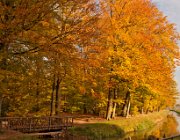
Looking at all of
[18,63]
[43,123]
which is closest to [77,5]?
[18,63]

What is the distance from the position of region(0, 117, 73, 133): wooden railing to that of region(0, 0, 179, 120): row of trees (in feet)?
4.52

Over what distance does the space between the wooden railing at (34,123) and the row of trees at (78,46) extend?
1379 millimetres

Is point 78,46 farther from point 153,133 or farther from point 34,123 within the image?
point 153,133

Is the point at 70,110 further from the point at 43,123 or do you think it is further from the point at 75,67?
the point at 75,67

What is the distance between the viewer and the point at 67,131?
23.6 metres

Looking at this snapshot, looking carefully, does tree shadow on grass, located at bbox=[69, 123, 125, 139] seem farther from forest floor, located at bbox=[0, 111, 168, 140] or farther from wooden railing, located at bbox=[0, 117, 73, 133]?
wooden railing, located at bbox=[0, 117, 73, 133]

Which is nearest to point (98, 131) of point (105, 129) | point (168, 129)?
point (105, 129)

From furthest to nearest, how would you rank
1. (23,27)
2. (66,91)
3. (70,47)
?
(66,91) → (70,47) → (23,27)

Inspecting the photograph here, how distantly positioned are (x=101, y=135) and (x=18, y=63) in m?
13.5

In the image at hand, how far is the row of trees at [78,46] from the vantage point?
42.4 feet

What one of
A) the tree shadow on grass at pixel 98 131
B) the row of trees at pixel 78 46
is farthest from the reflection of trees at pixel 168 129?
the tree shadow on grass at pixel 98 131

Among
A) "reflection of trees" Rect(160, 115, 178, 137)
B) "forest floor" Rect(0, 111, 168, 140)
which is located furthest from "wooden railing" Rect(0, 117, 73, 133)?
"reflection of trees" Rect(160, 115, 178, 137)

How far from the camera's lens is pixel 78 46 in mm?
14227

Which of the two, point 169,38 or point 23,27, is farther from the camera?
point 169,38
